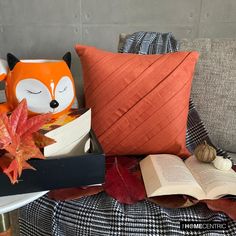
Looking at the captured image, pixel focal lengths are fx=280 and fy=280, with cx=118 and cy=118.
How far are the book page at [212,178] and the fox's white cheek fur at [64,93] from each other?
41 centimetres

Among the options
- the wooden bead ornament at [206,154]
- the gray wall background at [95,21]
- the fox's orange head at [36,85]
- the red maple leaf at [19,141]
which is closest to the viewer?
the red maple leaf at [19,141]

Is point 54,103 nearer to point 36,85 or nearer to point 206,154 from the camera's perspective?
point 36,85

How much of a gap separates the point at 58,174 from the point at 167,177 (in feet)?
1.04

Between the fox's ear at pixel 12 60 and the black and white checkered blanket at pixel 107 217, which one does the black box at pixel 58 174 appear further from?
the fox's ear at pixel 12 60

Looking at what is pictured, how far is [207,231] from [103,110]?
46cm

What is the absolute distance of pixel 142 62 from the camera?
91 cm

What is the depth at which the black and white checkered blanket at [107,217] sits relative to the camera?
0.66m

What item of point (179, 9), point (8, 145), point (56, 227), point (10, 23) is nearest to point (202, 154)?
point (56, 227)

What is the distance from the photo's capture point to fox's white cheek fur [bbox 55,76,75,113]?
648 mm

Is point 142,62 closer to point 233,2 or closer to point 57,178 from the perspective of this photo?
point 57,178

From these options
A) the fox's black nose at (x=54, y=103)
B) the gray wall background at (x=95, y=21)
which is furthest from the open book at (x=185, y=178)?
the gray wall background at (x=95, y=21)

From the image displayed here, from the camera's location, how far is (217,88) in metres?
1.00

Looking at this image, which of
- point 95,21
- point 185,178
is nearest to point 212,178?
point 185,178

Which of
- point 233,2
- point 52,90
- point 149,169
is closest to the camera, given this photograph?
point 52,90
